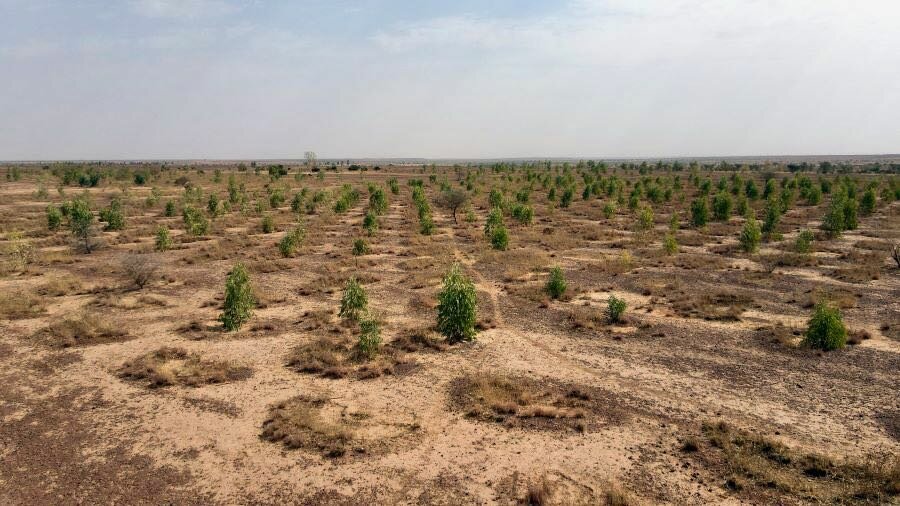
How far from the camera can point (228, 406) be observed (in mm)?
14938

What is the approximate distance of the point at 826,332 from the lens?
18.3 metres

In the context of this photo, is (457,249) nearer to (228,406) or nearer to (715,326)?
(715,326)

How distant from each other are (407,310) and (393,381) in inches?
308

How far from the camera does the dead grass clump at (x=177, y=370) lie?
1648 centimetres

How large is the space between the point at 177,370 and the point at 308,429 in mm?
7020

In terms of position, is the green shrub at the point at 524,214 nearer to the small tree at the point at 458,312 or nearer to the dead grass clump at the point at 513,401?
the small tree at the point at 458,312

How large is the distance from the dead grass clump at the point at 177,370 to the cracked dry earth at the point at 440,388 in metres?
0.20

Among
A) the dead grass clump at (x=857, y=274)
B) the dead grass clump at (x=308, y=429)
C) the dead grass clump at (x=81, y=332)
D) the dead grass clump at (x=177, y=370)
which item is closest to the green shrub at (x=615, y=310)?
the dead grass clump at (x=308, y=429)

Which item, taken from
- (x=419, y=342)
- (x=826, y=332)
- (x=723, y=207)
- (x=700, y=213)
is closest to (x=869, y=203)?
(x=723, y=207)

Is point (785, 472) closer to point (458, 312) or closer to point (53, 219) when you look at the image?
point (458, 312)

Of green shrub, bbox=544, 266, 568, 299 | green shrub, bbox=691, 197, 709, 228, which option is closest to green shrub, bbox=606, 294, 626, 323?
green shrub, bbox=544, 266, 568, 299

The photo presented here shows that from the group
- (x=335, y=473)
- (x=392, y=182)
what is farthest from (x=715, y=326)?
(x=392, y=182)

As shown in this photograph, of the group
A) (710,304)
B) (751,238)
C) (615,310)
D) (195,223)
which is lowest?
(710,304)

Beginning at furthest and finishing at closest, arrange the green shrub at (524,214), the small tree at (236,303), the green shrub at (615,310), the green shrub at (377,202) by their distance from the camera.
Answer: the green shrub at (377,202), the green shrub at (524,214), the green shrub at (615,310), the small tree at (236,303)
